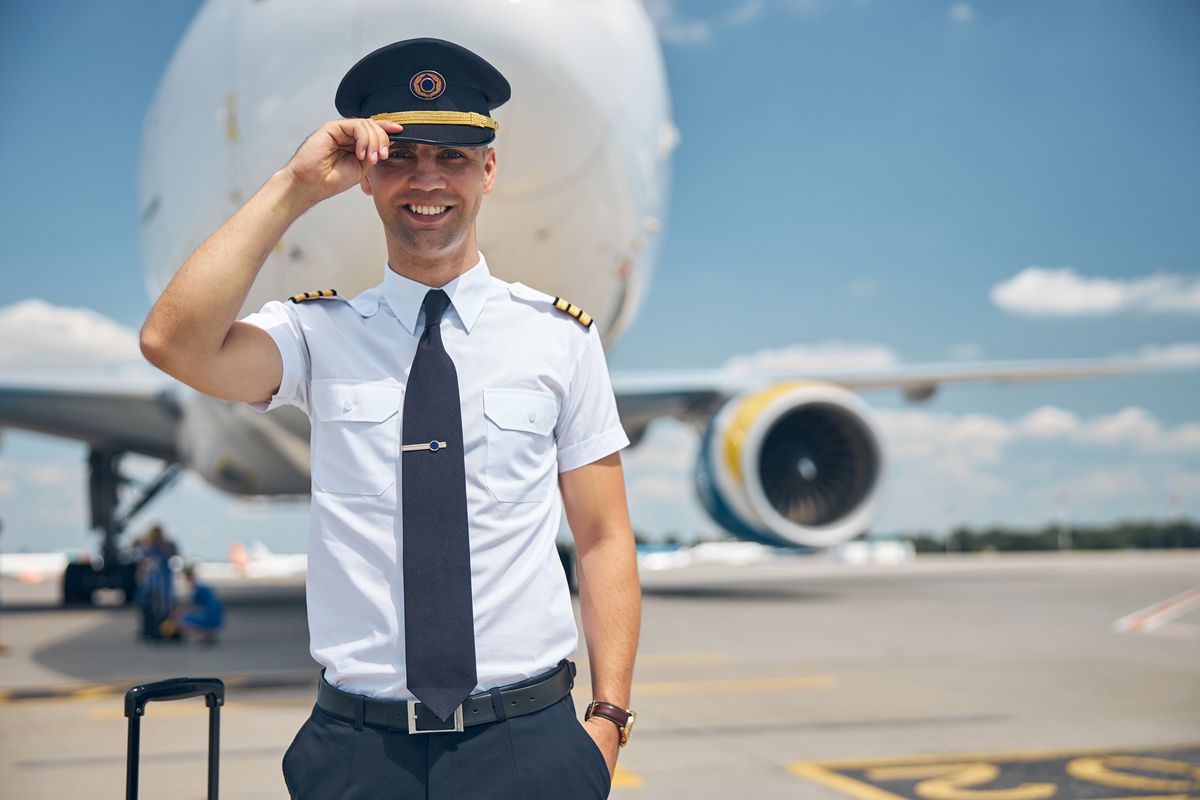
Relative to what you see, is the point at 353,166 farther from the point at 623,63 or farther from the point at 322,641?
the point at 623,63

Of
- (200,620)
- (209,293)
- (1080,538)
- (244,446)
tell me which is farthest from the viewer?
(1080,538)

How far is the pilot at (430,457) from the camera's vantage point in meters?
1.26

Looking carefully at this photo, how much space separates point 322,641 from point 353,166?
585 millimetres

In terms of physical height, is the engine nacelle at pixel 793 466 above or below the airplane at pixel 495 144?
below

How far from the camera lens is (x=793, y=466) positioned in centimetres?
902

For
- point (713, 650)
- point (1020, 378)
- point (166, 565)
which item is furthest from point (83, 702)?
point (1020, 378)

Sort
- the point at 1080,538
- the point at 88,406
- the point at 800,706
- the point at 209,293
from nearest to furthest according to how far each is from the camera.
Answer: the point at 209,293 < the point at 800,706 < the point at 88,406 < the point at 1080,538

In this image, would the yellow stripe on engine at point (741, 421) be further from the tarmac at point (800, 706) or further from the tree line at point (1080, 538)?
the tree line at point (1080, 538)

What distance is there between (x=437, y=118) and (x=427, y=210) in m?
0.12

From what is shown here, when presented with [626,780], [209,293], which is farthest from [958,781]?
[209,293]

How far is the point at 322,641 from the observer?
4.35 ft

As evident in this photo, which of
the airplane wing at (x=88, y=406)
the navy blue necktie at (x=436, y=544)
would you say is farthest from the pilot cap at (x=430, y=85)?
the airplane wing at (x=88, y=406)

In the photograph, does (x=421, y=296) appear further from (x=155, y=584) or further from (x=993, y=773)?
(x=155, y=584)

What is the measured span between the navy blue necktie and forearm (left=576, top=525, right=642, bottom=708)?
227mm
